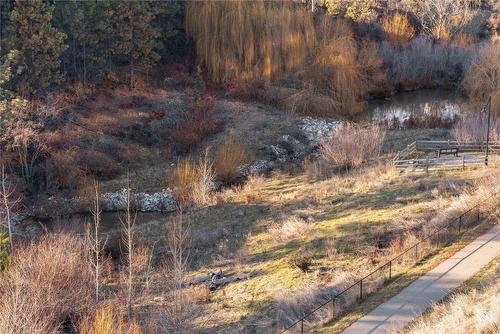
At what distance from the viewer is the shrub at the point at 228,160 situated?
35250mm

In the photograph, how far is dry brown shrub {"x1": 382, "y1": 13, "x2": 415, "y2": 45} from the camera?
60906mm

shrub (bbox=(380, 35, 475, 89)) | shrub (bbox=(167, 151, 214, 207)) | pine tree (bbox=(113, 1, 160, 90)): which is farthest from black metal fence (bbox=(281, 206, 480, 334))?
shrub (bbox=(380, 35, 475, 89))

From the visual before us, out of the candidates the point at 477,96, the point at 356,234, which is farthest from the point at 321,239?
the point at 477,96

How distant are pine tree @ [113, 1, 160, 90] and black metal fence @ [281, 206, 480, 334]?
31596 millimetres

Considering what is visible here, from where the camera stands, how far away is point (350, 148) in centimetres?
3375

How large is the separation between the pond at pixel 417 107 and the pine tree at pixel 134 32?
19.1m

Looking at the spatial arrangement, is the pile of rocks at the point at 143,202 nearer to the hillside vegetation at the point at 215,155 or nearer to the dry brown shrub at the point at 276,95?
the hillside vegetation at the point at 215,155

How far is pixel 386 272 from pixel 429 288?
2088 mm

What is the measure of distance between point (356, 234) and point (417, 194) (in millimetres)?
4707

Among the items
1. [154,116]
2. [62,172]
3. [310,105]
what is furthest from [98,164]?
[310,105]

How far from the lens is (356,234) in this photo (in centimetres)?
2314

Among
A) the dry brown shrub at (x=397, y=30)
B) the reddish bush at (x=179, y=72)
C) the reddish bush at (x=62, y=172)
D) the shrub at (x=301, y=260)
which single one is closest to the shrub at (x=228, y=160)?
the reddish bush at (x=62, y=172)

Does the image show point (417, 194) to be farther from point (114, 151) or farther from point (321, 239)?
point (114, 151)

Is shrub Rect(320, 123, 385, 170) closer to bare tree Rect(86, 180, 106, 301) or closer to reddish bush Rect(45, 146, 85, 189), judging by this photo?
bare tree Rect(86, 180, 106, 301)
